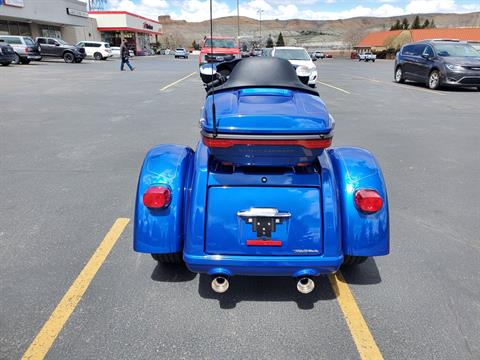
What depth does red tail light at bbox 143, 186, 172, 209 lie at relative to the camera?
8.30 ft

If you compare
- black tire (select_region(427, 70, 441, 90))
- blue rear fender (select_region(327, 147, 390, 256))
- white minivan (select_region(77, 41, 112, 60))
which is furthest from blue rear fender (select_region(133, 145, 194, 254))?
white minivan (select_region(77, 41, 112, 60))

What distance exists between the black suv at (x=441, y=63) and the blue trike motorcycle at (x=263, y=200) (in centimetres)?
1357

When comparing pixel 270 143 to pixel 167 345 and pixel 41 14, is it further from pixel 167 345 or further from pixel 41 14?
pixel 41 14

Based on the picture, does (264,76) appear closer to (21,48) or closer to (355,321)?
(355,321)

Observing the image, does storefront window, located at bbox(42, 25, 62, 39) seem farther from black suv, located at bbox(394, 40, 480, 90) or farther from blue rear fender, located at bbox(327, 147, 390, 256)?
blue rear fender, located at bbox(327, 147, 390, 256)

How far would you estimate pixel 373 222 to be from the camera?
8.46 ft

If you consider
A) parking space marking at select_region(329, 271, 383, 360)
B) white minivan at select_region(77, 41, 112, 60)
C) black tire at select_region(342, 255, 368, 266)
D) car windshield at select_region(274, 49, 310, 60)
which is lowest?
white minivan at select_region(77, 41, 112, 60)

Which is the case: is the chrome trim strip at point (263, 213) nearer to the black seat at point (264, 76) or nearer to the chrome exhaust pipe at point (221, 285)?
the chrome exhaust pipe at point (221, 285)

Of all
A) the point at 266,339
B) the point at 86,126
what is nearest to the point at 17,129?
the point at 86,126

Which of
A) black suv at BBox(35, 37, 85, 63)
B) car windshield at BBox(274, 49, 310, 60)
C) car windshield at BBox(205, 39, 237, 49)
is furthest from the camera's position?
black suv at BBox(35, 37, 85, 63)

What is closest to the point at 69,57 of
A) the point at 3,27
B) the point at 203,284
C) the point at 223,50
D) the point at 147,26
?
the point at 3,27

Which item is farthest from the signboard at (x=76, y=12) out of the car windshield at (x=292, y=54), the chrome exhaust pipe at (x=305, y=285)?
the chrome exhaust pipe at (x=305, y=285)

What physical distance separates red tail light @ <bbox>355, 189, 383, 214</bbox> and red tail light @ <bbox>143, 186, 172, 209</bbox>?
50.4 inches

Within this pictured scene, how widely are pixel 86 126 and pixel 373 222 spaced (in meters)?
7.27
